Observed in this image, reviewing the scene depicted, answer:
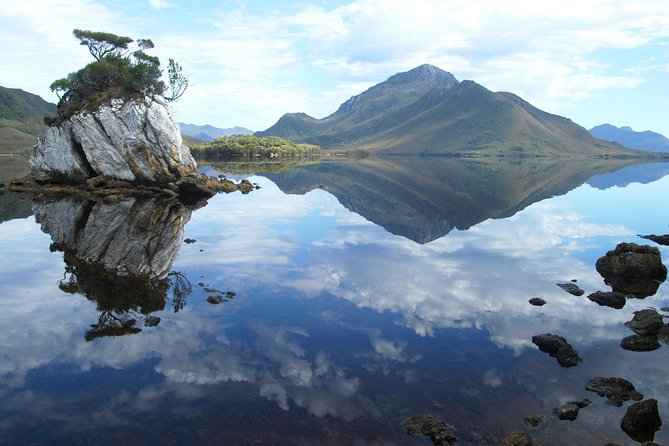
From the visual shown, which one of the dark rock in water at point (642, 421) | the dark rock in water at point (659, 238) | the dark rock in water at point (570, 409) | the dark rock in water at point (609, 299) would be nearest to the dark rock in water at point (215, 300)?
the dark rock in water at point (570, 409)

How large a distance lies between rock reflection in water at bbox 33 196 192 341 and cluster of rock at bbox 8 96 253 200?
2015cm

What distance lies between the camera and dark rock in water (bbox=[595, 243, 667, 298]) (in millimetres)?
38656

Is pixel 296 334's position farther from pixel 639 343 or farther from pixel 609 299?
pixel 609 299

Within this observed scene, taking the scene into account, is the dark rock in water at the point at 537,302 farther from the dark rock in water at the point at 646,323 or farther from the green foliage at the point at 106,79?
the green foliage at the point at 106,79

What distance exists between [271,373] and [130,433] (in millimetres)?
6785

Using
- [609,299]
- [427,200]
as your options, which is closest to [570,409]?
[609,299]

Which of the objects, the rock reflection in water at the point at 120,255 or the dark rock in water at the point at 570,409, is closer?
the dark rock in water at the point at 570,409

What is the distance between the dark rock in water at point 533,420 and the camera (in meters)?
18.2

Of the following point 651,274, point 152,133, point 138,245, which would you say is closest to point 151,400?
point 138,245

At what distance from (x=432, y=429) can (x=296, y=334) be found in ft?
36.7

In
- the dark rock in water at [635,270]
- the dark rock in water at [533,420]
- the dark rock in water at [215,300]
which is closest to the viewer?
the dark rock in water at [533,420]

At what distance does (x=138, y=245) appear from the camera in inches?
1762

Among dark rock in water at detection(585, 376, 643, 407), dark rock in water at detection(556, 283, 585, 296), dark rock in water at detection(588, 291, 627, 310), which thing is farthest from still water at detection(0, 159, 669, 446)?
dark rock in water at detection(556, 283, 585, 296)

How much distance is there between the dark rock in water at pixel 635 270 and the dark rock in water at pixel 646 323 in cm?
790
